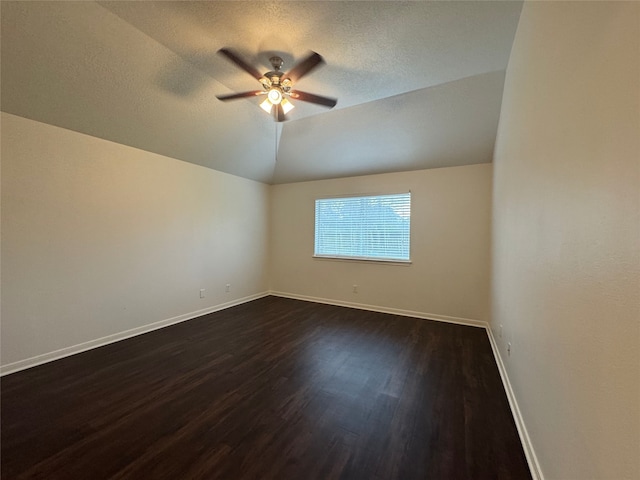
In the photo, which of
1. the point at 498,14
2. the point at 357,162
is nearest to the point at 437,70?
the point at 498,14

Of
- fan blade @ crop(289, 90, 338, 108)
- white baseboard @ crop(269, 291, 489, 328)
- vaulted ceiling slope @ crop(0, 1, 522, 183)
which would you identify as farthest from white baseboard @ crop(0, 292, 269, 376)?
fan blade @ crop(289, 90, 338, 108)

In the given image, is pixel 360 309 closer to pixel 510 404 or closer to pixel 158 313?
pixel 510 404

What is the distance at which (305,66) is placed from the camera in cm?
200

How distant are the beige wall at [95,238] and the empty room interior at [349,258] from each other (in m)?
0.02

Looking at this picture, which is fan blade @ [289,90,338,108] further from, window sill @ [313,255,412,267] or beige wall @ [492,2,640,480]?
window sill @ [313,255,412,267]

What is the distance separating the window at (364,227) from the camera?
429cm

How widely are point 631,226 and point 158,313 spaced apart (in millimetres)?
4289

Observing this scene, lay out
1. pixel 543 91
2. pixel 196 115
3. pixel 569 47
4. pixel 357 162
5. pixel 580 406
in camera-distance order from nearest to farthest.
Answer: pixel 580 406
pixel 569 47
pixel 543 91
pixel 196 115
pixel 357 162

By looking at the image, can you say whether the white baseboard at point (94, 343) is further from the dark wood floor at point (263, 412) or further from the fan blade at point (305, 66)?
the fan blade at point (305, 66)

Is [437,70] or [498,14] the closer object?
[498,14]

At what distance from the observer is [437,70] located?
241cm

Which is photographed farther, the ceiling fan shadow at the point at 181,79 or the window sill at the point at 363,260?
the window sill at the point at 363,260

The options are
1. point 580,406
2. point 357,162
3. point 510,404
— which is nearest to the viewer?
point 580,406

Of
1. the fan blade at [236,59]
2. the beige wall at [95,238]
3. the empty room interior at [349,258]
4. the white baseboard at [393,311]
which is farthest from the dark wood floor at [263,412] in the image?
the fan blade at [236,59]
